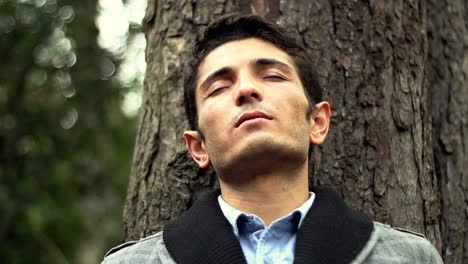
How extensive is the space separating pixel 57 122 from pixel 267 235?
637cm

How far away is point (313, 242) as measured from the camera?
285 centimetres

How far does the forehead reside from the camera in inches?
130

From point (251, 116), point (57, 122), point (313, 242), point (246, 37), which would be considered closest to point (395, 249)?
point (313, 242)

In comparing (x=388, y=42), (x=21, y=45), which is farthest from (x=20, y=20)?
(x=388, y=42)

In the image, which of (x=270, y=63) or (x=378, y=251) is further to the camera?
(x=270, y=63)

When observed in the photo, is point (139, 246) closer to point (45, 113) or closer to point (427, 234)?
point (427, 234)

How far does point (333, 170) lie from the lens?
3.58 meters

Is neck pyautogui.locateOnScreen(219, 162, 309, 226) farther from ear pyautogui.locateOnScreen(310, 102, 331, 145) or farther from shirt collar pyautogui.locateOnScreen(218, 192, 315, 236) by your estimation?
ear pyautogui.locateOnScreen(310, 102, 331, 145)

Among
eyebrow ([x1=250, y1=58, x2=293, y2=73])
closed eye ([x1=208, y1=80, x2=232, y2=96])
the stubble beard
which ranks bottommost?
the stubble beard

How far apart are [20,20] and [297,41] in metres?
5.87

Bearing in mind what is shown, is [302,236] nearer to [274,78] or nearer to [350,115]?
[274,78]

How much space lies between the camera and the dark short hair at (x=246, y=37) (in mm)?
3445

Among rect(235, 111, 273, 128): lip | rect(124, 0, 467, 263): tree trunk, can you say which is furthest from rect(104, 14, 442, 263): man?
rect(124, 0, 467, 263): tree trunk

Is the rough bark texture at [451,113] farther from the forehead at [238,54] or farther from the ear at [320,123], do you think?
the forehead at [238,54]
